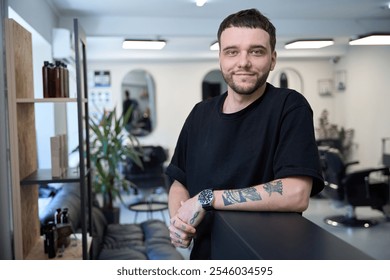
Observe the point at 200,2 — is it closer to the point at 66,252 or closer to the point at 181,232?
the point at 66,252

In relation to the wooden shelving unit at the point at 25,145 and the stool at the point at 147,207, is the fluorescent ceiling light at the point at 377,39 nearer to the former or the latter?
the wooden shelving unit at the point at 25,145

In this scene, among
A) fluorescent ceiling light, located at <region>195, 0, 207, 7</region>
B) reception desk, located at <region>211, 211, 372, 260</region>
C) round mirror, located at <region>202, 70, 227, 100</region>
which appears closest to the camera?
reception desk, located at <region>211, 211, 372, 260</region>

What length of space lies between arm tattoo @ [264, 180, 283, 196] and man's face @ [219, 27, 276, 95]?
25 cm

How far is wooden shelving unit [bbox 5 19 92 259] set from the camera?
1770mm

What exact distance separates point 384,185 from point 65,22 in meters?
3.55

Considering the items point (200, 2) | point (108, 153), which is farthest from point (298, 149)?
point (108, 153)

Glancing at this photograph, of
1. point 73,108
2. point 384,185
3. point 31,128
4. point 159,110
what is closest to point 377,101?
point 384,185

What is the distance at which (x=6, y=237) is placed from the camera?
6.20ft

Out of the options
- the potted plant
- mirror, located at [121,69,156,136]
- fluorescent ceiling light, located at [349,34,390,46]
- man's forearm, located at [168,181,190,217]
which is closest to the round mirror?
mirror, located at [121,69,156,136]

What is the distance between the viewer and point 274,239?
71cm

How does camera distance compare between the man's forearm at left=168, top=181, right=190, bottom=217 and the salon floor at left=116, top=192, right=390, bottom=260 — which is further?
the salon floor at left=116, top=192, right=390, bottom=260

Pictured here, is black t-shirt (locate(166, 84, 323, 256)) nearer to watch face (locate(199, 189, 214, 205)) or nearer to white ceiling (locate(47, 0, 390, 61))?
watch face (locate(199, 189, 214, 205))

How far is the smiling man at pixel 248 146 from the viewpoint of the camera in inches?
36.1
